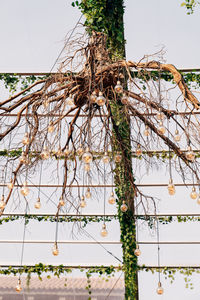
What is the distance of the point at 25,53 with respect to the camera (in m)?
5.36

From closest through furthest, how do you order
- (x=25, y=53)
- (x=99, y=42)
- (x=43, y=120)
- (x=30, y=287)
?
1. (x=99, y=42)
2. (x=43, y=120)
3. (x=30, y=287)
4. (x=25, y=53)

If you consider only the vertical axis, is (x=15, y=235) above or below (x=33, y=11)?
below

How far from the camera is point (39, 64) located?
5.26 metres

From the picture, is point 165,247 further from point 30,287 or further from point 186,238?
point 30,287

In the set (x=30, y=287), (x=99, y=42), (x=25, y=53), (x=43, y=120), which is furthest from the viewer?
(x=25, y=53)

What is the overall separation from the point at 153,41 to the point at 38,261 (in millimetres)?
3655

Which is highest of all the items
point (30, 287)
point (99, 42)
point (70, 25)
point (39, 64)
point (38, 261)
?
point (70, 25)

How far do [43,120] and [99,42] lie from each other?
1.81 feet

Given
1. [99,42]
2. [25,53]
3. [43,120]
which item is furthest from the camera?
[25,53]

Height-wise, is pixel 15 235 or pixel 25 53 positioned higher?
pixel 25 53

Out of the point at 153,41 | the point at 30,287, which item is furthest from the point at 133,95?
the point at 30,287

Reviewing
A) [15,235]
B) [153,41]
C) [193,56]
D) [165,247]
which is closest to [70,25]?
[153,41]

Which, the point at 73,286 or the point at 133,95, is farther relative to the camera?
the point at 73,286

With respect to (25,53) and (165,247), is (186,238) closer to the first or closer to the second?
(165,247)
